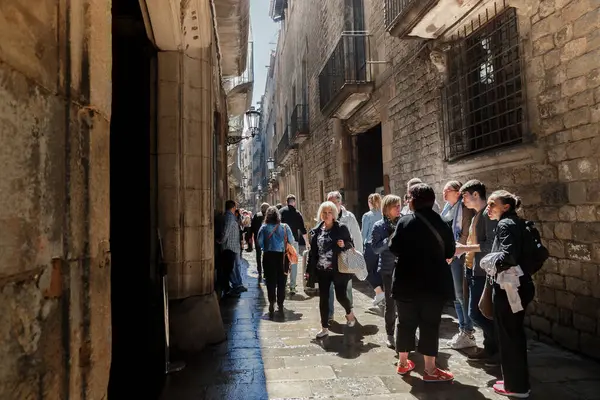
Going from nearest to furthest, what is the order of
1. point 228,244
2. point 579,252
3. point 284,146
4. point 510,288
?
point 510,288
point 579,252
point 228,244
point 284,146

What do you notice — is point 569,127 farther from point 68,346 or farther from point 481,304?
point 68,346

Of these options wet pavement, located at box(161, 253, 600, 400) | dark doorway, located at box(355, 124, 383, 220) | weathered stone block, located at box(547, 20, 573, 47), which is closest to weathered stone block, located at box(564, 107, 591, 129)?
weathered stone block, located at box(547, 20, 573, 47)

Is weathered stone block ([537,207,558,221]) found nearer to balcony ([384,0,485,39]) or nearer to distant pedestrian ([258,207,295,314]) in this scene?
balcony ([384,0,485,39])

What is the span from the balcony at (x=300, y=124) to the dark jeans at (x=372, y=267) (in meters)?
11.9

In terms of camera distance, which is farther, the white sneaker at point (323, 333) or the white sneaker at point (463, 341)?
the white sneaker at point (323, 333)

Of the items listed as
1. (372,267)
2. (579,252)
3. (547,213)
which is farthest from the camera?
(372,267)

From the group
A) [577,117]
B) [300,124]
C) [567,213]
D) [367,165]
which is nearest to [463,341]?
[567,213]

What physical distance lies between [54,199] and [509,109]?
17.3 ft

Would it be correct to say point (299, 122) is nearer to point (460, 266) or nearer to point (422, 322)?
point (460, 266)

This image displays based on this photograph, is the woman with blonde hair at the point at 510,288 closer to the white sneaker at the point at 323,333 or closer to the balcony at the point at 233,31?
the white sneaker at the point at 323,333

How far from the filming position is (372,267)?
5.38 meters

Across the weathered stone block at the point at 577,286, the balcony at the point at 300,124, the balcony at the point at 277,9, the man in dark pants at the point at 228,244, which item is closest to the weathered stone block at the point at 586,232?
the weathered stone block at the point at 577,286

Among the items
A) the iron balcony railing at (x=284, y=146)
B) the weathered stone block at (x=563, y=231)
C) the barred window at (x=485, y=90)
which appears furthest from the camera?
the iron balcony railing at (x=284, y=146)

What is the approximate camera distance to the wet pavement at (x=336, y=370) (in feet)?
10.6
